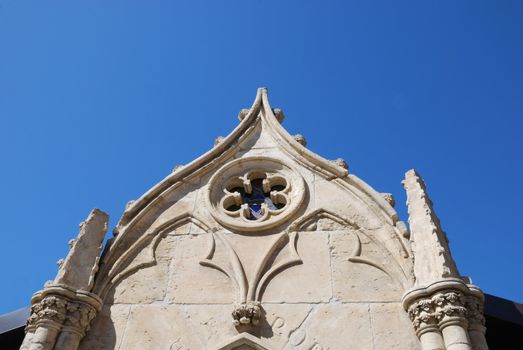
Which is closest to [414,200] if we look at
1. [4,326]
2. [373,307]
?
[373,307]

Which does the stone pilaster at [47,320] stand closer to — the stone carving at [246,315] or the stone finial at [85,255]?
the stone finial at [85,255]

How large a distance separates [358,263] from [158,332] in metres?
2.61

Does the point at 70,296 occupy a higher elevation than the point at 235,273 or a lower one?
lower

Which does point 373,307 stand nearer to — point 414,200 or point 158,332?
point 414,200

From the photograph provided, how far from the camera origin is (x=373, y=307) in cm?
588

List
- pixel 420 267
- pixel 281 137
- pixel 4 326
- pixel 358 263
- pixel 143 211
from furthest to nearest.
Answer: pixel 281 137 → pixel 143 211 → pixel 4 326 → pixel 358 263 → pixel 420 267

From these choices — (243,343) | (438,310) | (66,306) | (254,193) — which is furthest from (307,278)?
(66,306)

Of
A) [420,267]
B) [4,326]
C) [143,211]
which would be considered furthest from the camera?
[143,211]

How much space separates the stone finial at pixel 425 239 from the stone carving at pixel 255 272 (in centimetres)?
151

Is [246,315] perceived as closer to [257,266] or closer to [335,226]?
[257,266]

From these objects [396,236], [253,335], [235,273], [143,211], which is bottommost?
[253,335]

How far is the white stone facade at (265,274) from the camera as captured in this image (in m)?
5.60

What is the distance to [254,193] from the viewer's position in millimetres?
7992

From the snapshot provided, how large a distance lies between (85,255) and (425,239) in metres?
4.33
